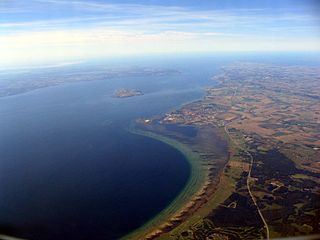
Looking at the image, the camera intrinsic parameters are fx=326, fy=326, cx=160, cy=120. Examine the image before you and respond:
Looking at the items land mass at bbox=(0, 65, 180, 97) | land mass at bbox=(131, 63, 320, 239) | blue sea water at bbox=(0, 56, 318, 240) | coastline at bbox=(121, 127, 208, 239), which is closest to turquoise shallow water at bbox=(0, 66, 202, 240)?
blue sea water at bbox=(0, 56, 318, 240)

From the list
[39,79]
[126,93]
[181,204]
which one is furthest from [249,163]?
[39,79]

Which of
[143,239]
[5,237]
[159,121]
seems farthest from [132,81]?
[5,237]

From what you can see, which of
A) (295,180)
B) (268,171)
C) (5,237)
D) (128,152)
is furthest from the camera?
(128,152)

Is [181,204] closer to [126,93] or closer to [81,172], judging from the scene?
[81,172]

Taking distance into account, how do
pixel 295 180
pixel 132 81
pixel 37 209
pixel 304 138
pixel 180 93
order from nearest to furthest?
pixel 37 209, pixel 295 180, pixel 304 138, pixel 180 93, pixel 132 81

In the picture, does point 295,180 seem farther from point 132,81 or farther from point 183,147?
point 132,81

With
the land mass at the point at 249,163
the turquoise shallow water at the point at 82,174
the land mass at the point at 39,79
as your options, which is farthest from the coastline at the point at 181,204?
the land mass at the point at 39,79

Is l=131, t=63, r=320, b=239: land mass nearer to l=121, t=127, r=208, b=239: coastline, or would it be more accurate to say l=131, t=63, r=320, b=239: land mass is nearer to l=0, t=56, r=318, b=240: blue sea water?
l=121, t=127, r=208, b=239: coastline
